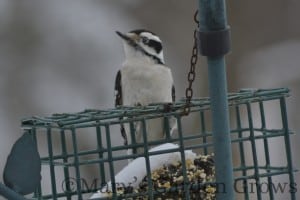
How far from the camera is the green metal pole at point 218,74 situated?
9.80ft

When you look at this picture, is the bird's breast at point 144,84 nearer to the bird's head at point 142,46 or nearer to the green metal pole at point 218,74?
the bird's head at point 142,46

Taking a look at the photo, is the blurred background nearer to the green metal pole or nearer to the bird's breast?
the bird's breast

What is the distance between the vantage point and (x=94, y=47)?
9.55m

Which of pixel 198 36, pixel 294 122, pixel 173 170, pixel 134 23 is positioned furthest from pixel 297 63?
pixel 198 36

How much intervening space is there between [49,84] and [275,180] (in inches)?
97.7

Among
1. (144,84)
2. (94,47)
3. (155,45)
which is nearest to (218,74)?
(144,84)

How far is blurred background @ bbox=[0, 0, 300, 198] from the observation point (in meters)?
9.09

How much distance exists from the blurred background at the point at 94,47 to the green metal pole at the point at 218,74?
5942 millimetres

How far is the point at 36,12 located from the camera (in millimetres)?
9188

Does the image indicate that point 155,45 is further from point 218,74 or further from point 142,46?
point 218,74

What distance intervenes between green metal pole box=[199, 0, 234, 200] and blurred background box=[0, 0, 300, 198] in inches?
234

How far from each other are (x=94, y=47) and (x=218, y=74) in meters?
6.61

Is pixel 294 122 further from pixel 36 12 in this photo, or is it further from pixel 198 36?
pixel 198 36

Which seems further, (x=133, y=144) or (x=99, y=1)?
(x=99, y=1)
